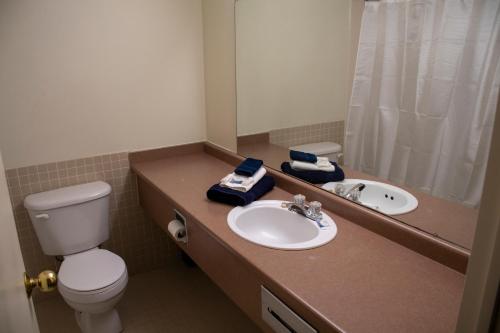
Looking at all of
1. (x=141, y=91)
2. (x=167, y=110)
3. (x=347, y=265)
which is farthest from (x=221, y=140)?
(x=347, y=265)

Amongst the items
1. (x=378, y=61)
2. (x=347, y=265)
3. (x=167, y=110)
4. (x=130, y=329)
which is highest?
(x=378, y=61)

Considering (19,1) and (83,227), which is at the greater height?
(19,1)

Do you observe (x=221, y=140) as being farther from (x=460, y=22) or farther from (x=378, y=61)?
(x=460, y=22)

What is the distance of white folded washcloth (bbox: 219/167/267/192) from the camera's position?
1.80 metres

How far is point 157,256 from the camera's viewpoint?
273cm

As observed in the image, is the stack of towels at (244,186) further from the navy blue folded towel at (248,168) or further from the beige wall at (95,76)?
the beige wall at (95,76)

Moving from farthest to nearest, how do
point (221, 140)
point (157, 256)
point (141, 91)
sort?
1. point (157, 256)
2. point (221, 140)
3. point (141, 91)

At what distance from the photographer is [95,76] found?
2188 millimetres

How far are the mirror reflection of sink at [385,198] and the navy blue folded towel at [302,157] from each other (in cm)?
26

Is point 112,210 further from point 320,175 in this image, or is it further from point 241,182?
point 320,175

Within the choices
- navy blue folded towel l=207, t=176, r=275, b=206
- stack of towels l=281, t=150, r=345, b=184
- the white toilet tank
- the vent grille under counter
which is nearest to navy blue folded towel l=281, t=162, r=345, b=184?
stack of towels l=281, t=150, r=345, b=184

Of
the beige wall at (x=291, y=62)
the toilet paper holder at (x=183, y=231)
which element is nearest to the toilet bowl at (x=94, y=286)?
the toilet paper holder at (x=183, y=231)

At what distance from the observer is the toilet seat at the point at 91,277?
1.86m

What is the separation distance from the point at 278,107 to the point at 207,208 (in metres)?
0.81
